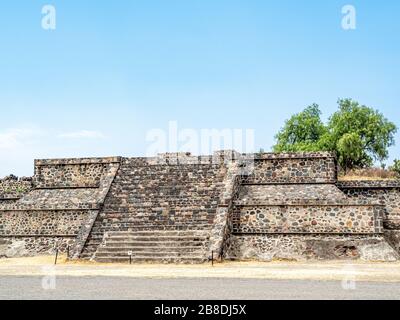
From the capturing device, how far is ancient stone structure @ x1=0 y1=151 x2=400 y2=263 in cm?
2038

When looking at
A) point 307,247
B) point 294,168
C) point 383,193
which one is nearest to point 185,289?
point 307,247

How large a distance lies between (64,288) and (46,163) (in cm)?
1507

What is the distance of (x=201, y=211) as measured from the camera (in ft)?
71.6

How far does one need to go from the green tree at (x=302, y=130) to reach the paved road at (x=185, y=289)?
35.4 metres

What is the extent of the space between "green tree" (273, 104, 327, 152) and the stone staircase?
28.7m

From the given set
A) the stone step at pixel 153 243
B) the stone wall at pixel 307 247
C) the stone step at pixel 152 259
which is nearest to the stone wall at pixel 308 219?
the stone wall at pixel 307 247

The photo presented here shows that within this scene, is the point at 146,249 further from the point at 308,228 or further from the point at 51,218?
the point at 308,228

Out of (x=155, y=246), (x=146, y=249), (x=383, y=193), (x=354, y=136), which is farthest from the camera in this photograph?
(x=354, y=136)

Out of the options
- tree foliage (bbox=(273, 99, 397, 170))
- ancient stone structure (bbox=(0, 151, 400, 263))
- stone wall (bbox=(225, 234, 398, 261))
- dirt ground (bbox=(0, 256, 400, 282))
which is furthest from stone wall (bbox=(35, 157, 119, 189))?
tree foliage (bbox=(273, 99, 397, 170))

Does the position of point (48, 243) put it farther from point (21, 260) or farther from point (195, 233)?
point (195, 233)

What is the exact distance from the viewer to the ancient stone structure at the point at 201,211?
20.4 meters

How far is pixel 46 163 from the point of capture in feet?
87.2

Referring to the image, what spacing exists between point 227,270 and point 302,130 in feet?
115
